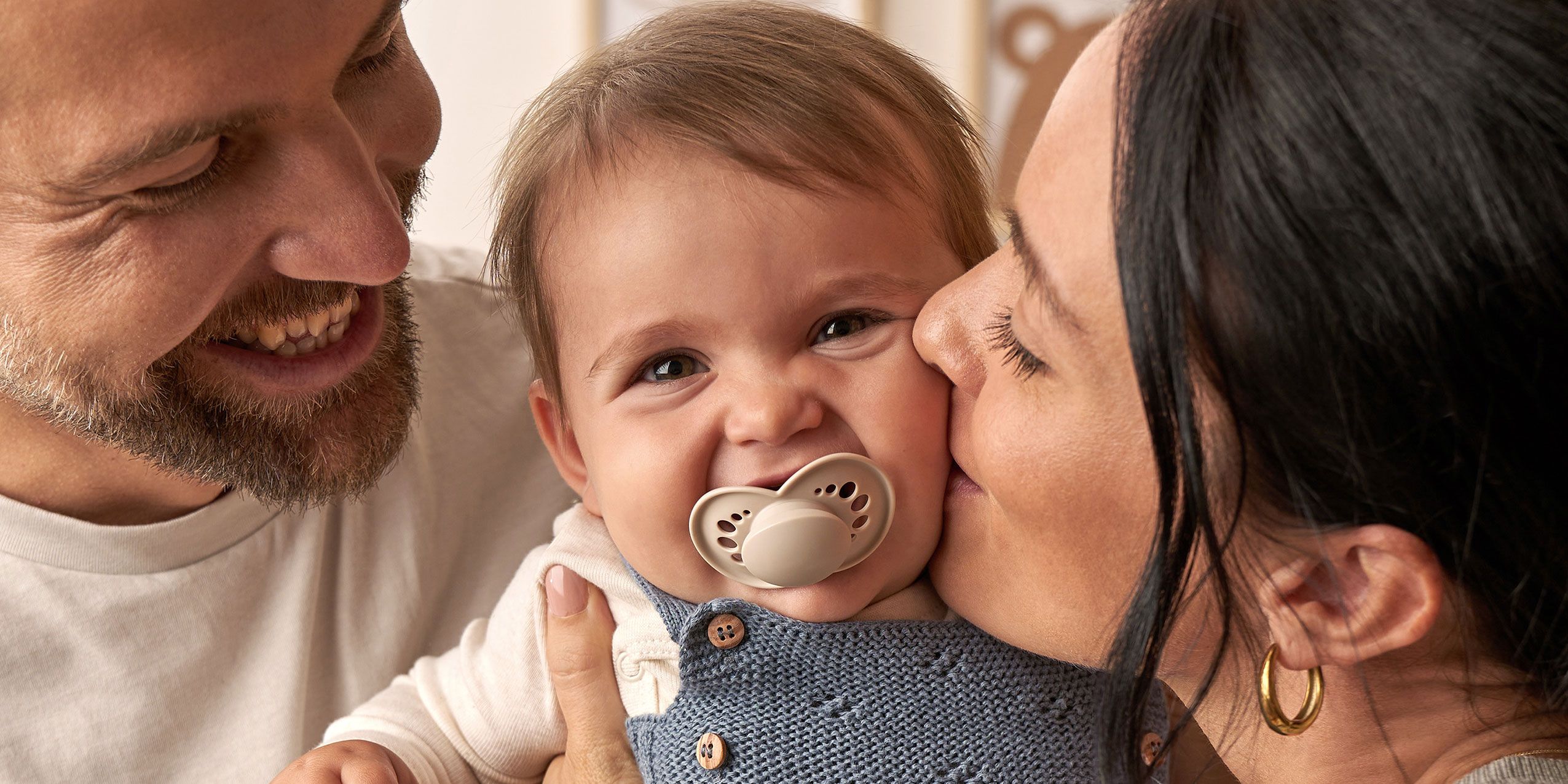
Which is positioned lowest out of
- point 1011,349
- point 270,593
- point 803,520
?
point 270,593

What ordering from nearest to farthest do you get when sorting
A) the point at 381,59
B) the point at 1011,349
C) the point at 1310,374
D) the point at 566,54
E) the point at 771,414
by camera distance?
1. the point at 1310,374
2. the point at 1011,349
3. the point at 771,414
4. the point at 381,59
5. the point at 566,54

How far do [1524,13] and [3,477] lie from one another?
1.52 m

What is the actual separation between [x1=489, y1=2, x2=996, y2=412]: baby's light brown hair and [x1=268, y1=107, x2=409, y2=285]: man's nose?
0.17 meters

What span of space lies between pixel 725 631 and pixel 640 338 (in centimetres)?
31

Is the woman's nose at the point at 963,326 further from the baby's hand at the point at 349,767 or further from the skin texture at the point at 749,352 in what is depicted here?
the baby's hand at the point at 349,767

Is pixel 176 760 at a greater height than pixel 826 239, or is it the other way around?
pixel 826 239

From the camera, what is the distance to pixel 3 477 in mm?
1318

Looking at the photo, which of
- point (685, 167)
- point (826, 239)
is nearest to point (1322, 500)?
point (826, 239)

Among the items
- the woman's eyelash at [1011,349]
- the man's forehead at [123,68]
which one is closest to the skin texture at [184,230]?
the man's forehead at [123,68]

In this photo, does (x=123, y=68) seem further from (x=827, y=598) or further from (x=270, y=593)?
(x=827, y=598)

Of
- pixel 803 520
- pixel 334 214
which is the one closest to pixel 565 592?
pixel 803 520

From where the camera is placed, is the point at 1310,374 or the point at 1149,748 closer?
the point at 1310,374

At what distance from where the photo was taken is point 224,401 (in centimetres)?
131

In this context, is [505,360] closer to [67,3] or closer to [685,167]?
[685,167]
